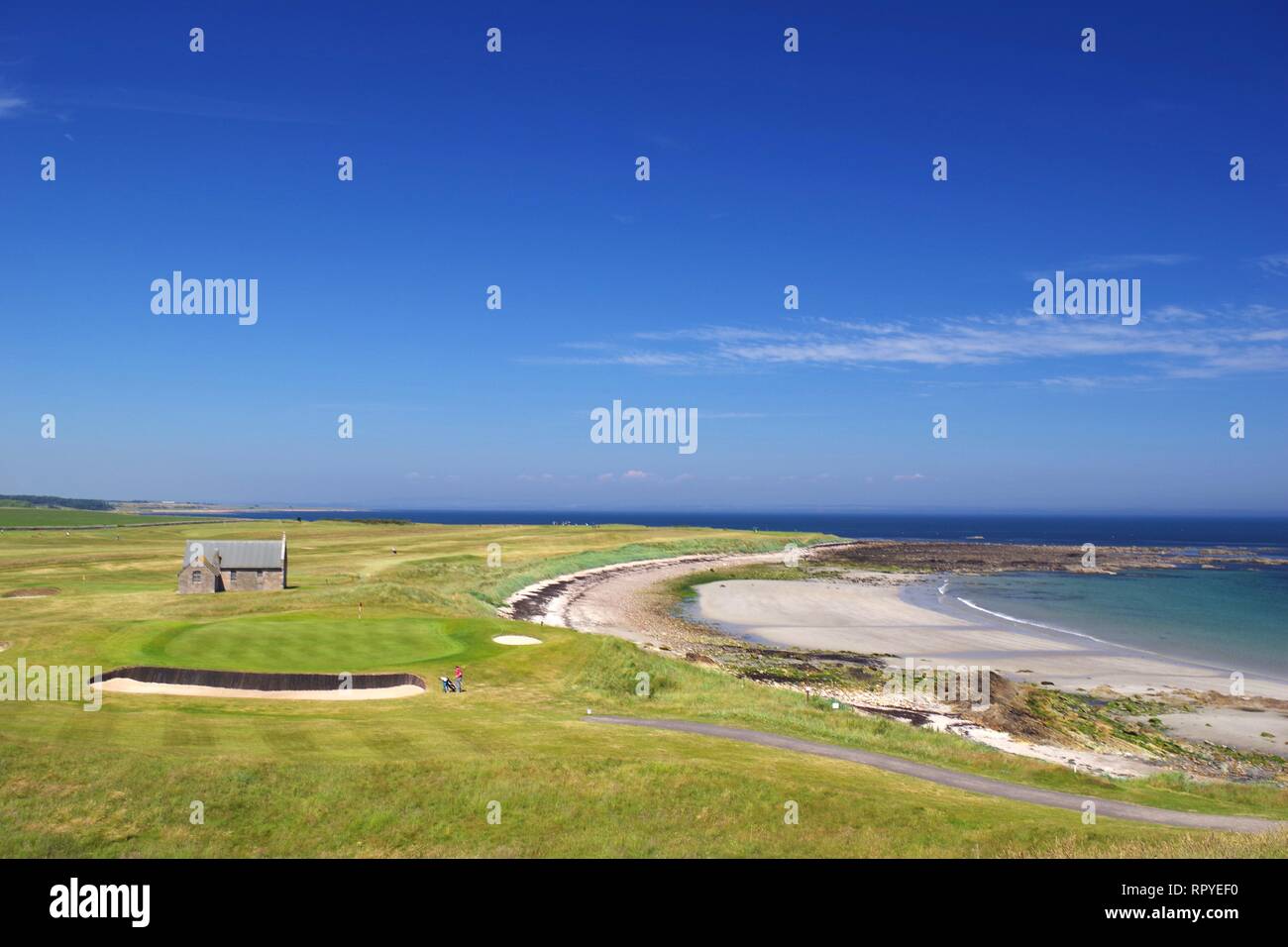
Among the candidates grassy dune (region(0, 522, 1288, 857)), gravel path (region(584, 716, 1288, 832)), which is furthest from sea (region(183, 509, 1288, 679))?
grassy dune (region(0, 522, 1288, 857))

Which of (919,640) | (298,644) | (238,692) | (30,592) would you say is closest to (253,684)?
(238,692)

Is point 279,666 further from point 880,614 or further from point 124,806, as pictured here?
point 880,614

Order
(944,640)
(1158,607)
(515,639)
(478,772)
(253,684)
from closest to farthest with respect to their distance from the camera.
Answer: (478,772) < (253,684) < (515,639) < (944,640) < (1158,607)

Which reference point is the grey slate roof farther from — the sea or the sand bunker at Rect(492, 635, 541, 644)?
the sea

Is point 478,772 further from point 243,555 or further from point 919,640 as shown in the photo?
point 243,555

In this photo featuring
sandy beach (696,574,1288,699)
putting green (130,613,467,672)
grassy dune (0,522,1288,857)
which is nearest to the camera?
grassy dune (0,522,1288,857)
